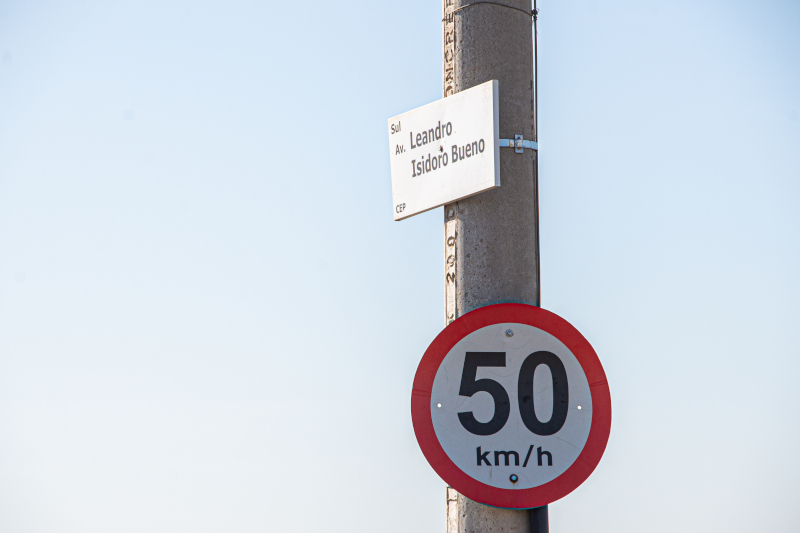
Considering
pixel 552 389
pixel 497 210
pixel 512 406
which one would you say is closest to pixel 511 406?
pixel 512 406

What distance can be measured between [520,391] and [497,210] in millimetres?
553

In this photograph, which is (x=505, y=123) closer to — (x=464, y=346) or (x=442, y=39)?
(x=442, y=39)

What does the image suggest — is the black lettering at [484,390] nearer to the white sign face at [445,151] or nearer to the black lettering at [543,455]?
the black lettering at [543,455]

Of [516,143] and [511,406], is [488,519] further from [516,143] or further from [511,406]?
[516,143]

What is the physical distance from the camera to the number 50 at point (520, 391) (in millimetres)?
2646

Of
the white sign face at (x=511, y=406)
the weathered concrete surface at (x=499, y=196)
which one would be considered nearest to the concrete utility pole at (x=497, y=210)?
the weathered concrete surface at (x=499, y=196)

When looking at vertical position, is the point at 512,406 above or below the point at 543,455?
above

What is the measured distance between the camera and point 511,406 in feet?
8.72

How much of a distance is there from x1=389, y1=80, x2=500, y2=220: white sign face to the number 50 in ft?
1.68

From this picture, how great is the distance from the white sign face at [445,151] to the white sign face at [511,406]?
0.46m

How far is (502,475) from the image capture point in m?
2.62

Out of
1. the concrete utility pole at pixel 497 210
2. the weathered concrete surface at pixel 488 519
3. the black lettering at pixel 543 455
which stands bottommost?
the weathered concrete surface at pixel 488 519

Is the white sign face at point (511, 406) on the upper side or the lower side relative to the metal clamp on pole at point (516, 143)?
lower

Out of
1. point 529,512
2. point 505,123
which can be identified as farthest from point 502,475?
point 505,123
